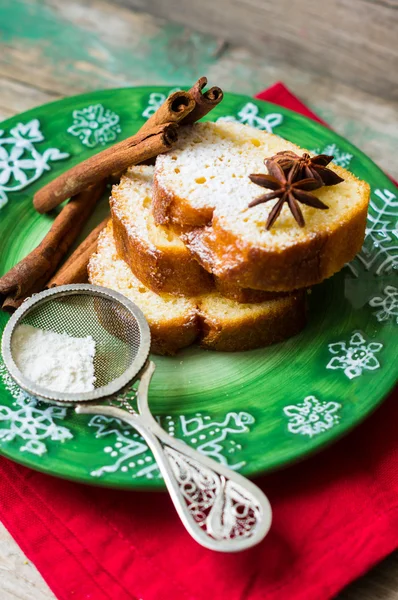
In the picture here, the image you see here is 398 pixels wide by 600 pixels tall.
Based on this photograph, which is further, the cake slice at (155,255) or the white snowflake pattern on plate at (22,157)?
the white snowflake pattern on plate at (22,157)

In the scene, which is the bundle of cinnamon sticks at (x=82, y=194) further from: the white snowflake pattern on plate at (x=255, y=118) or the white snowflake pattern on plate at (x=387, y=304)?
the white snowflake pattern on plate at (x=387, y=304)

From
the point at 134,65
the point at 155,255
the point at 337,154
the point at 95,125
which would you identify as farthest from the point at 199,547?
the point at 134,65

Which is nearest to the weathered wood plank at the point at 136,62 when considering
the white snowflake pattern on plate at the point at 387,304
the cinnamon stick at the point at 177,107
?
the white snowflake pattern on plate at the point at 387,304

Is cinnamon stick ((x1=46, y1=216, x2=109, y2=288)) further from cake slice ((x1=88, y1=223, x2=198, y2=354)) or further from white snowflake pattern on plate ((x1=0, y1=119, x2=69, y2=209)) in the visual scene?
white snowflake pattern on plate ((x1=0, y1=119, x2=69, y2=209))

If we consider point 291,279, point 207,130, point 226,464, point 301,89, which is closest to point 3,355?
point 226,464

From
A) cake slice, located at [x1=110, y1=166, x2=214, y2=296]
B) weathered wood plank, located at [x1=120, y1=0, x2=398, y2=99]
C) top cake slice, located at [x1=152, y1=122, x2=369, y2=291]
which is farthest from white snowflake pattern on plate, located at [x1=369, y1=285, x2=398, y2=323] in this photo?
weathered wood plank, located at [x1=120, y1=0, x2=398, y2=99]

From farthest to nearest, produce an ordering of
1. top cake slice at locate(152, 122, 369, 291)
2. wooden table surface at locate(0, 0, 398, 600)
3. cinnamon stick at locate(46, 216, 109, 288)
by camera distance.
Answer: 1. wooden table surface at locate(0, 0, 398, 600)
2. cinnamon stick at locate(46, 216, 109, 288)
3. top cake slice at locate(152, 122, 369, 291)

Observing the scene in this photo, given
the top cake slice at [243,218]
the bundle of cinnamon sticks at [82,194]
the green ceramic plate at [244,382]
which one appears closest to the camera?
the green ceramic plate at [244,382]
